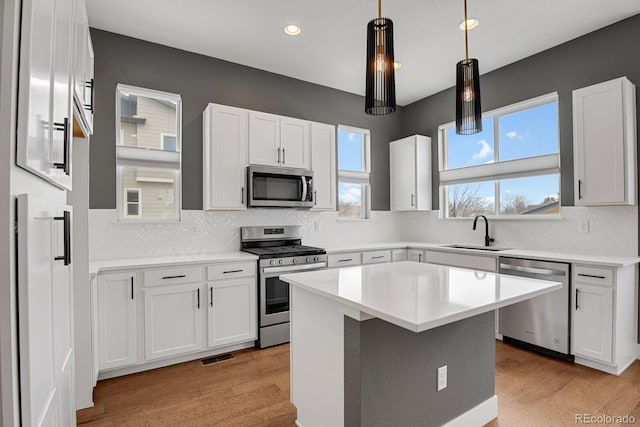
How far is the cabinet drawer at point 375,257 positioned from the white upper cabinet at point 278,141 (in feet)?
4.29

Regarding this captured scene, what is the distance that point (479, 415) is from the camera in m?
2.07

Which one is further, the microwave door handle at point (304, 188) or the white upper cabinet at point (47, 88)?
the microwave door handle at point (304, 188)

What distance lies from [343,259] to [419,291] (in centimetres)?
235

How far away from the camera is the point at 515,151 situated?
3988mm

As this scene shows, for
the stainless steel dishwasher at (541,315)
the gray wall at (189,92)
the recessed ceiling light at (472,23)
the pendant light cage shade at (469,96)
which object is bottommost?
the stainless steel dishwasher at (541,315)

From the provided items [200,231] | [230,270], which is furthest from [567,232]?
[200,231]

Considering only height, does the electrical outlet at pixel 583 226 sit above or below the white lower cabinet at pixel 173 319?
above

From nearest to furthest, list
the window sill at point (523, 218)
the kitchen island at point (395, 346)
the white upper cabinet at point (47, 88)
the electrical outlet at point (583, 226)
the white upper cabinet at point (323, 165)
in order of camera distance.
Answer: the white upper cabinet at point (47, 88) → the kitchen island at point (395, 346) → the electrical outlet at point (583, 226) → the window sill at point (523, 218) → the white upper cabinet at point (323, 165)

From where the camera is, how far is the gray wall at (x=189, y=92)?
320 cm

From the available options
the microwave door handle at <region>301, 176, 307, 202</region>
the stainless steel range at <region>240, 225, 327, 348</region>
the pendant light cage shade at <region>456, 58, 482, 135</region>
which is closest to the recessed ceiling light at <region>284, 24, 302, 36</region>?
the microwave door handle at <region>301, 176, 307, 202</region>

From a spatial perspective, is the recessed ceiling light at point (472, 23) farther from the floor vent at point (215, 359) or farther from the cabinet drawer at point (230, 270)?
the floor vent at point (215, 359)

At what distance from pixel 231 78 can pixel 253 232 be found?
5.93ft

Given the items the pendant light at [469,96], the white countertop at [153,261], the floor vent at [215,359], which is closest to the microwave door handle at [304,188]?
the white countertop at [153,261]

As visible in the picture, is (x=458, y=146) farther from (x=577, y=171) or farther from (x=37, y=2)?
(x=37, y=2)
